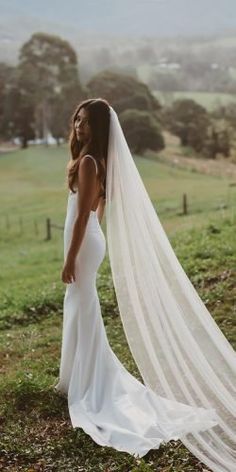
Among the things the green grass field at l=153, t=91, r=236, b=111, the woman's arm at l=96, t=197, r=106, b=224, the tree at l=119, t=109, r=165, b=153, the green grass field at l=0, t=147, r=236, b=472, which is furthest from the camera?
the green grass field at l=153, t=91, r=236, b=111

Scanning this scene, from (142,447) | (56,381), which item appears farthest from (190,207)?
(142,447)

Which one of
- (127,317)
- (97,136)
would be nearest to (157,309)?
(127,317)

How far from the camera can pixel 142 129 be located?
36.4 ft

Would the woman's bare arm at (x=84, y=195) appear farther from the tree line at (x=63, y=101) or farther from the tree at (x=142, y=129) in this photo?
the tree line at (x=63, y=101)

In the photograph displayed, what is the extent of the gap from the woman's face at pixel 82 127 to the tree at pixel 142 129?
21.1 ft

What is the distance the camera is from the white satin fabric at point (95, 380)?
4211 millimetres

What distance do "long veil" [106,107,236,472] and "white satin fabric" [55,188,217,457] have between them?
10cm

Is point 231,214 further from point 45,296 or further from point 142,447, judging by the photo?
point 142,447

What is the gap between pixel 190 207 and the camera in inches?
436

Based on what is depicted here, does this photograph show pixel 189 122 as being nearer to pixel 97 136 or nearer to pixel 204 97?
pixel 204 97

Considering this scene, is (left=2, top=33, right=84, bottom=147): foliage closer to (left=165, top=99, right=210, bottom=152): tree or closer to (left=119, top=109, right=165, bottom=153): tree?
(left=119, top=109, right=165, bottom=153): tree

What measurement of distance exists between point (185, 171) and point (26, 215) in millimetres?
2199

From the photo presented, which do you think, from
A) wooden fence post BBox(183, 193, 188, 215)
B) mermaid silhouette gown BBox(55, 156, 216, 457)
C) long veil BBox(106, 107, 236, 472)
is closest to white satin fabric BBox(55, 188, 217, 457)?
mermaid silhouette gown BBox(55, 156, 216, 457)

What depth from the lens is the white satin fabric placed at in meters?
4.21
